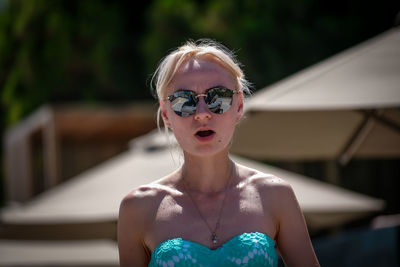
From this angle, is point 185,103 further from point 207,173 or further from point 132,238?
point 132,238

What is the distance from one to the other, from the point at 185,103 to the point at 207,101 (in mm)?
66

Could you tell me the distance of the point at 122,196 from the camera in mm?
5238

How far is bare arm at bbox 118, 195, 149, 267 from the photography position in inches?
73.8

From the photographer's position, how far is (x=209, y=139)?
6.10 feet

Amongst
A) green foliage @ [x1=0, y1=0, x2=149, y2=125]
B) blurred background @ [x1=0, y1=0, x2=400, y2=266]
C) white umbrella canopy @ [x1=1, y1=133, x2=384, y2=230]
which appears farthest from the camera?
green foliage @ [x1=0, y1=0, x2=149, y2=125]

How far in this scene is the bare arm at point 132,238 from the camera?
1.88 meters

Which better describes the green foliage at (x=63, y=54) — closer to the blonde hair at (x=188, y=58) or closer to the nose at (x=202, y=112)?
the blonde hair at (x=188, y=58)

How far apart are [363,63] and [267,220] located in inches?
62.9

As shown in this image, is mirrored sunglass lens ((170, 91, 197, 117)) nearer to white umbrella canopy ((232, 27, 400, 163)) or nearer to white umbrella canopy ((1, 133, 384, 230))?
white umbrella canopy ((232, 27, 400, 163))

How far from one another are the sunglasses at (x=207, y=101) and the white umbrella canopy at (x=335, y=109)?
1070 mm

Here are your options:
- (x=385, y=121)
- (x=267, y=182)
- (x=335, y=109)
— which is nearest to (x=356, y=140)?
(x=385, y=121)

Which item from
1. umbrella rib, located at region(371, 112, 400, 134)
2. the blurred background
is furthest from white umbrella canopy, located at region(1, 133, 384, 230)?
umbrella rib, located at region(371, 112, 400, 134)

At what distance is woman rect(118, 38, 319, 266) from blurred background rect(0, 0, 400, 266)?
127 inches

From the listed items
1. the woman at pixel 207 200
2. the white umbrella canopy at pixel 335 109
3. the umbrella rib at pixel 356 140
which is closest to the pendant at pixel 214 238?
the woman at pixel 207 200
